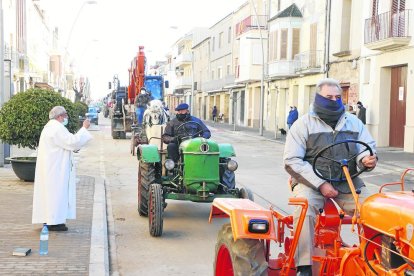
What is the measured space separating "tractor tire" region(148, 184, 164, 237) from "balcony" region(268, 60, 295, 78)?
29572mm

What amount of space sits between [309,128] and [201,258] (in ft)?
9.01

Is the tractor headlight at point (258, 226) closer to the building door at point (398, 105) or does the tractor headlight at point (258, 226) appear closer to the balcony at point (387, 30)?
the balcony at point (387, 30)

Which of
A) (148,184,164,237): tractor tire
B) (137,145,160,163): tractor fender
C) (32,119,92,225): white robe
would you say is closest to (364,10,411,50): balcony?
(137,145,160,163): tractor fender

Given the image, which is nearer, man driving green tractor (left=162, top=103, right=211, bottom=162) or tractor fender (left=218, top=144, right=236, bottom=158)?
tractor fender (left=218, top=144, right=236, bottom=158)

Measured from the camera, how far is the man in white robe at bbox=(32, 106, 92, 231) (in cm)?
726

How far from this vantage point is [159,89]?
24.5 m

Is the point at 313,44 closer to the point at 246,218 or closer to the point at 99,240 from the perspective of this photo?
the point at 99,240

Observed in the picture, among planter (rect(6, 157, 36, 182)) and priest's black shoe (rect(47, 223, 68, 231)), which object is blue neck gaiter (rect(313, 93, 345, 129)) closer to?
priest's black shoe (rect(47, 223, 68, 231))

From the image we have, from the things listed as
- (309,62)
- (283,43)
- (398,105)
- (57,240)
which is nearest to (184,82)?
(283,43)

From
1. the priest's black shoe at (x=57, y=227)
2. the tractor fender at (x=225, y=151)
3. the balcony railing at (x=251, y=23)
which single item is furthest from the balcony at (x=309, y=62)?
the priest's black shoe at (x=57, y=227)

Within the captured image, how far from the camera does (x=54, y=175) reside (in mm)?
7289

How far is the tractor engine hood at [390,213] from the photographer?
121 inches

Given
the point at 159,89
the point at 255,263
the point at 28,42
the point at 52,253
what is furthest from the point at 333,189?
the point at 28,42

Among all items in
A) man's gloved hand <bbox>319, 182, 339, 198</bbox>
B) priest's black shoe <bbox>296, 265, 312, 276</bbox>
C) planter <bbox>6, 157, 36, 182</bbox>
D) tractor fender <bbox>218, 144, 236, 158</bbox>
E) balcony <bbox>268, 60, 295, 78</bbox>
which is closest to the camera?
priest's black shoe <bbox>296, 265, 312, 276</bbox>
